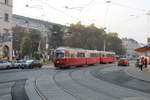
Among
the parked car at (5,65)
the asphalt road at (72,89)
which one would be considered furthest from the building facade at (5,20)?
the asphalt road at (72,89)

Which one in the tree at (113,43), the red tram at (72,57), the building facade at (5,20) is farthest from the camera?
the tree at (113,43)

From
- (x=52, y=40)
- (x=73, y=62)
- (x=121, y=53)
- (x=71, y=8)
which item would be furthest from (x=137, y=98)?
(x=121, y=53)

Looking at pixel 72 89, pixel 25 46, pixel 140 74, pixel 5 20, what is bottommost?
pixel 140 74

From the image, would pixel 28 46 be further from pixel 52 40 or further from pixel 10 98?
pixel 10 98

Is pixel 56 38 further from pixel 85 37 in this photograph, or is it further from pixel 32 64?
pixel 32 64

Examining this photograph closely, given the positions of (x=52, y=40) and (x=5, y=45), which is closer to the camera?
(x=5, y=45)

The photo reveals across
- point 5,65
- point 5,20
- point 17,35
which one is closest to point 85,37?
point 17,35

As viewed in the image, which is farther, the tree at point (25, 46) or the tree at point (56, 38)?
the tree at point (56, 38)

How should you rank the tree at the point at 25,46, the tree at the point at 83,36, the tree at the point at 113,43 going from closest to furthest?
the tree at the point at 25,46 < the tree at the point at 83,36 < the tree at the point at 113,43

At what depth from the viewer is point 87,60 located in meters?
45.2

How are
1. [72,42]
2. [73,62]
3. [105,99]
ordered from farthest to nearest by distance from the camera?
[72,42]
[73,62]
[105,99]

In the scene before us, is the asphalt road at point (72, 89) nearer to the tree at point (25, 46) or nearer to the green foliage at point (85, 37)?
the tree at point (25, 46)

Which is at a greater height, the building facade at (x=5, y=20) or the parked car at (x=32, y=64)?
the building facade at (x=5, y=20)

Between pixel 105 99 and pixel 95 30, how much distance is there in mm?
70647
